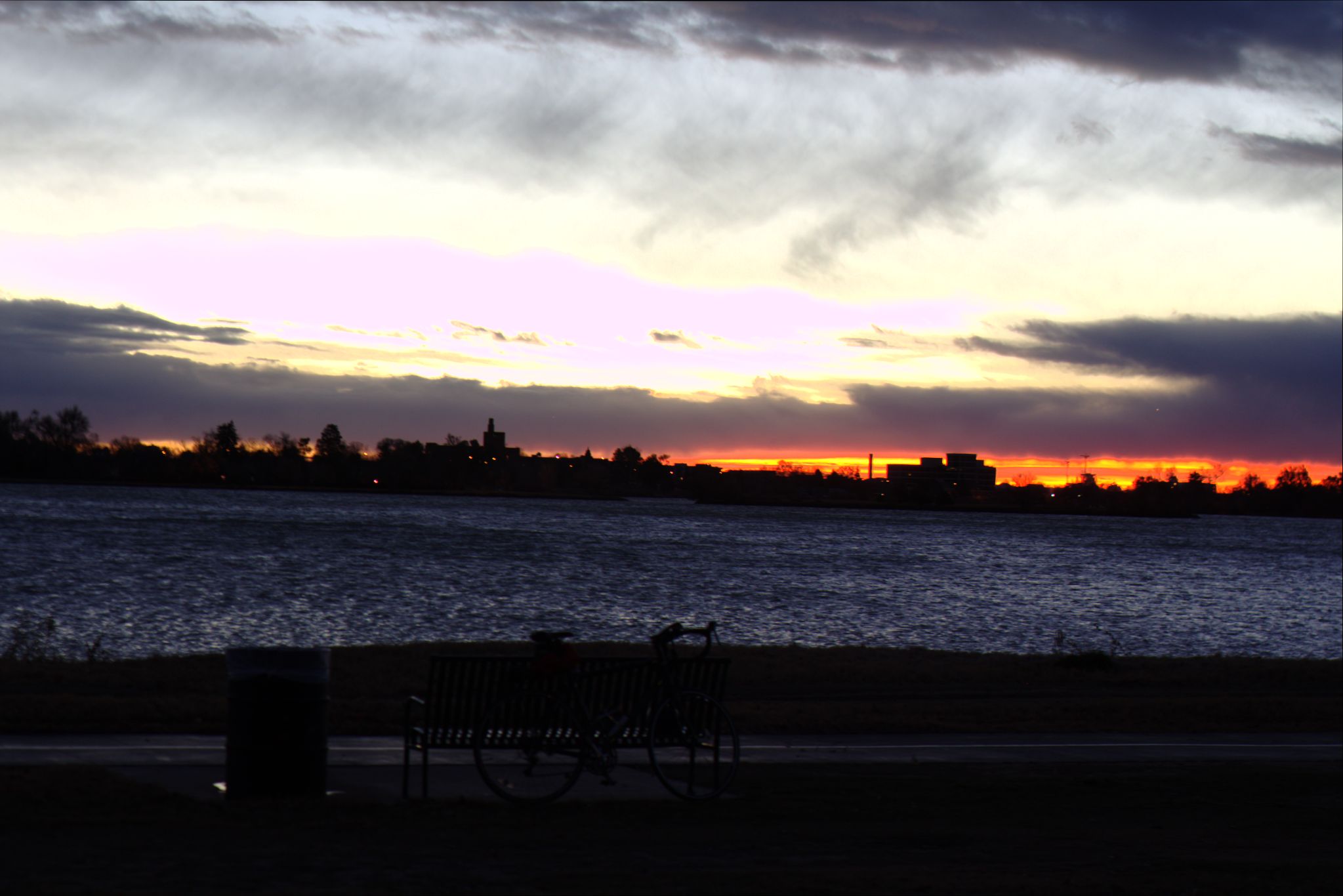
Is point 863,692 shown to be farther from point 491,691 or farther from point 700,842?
point 700,842

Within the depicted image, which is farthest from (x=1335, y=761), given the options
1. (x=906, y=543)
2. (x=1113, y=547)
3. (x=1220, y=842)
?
(x=1113, y=547)

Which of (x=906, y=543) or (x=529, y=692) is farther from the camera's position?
(x=906, y=543)

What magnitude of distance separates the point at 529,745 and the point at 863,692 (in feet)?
39.3

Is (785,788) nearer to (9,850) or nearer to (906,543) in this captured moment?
(9,850)

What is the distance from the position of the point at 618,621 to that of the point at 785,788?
3254 centimetres

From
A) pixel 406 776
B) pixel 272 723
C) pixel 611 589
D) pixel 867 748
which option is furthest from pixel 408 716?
Answer: pixel 611 589

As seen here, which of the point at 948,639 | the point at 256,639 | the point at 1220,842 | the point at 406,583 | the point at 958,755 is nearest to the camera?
the point at 1220,842

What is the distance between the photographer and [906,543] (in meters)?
136

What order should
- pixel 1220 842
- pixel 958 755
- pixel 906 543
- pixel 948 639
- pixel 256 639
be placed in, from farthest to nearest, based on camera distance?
pixel 906 543
pixel 948 639
pixel 256 639
pixel 958 755
pixel 1220 842

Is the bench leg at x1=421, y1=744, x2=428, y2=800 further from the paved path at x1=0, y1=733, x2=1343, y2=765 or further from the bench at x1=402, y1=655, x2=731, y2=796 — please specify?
the paved path at x1=0, y1=733, x2=1343, y2=765

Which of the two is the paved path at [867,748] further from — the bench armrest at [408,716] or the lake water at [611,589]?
the lake water at [611,589]

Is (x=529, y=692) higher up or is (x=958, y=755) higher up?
(x=529, y=692)

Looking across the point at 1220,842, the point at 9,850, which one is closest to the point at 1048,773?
the point at 1220,842

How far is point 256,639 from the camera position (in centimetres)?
3412
